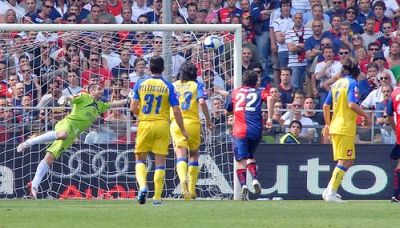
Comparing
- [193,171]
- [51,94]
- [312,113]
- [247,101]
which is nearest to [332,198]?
[247,101]

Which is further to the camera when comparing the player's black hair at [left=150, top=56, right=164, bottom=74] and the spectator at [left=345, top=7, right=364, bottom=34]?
the spectator at [left=345, top=7, right=364, bottom=34]

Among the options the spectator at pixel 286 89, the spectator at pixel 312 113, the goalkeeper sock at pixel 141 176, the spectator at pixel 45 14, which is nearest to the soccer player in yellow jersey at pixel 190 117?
the goalkeeper sock at pixel 141 176

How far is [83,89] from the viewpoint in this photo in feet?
69.2

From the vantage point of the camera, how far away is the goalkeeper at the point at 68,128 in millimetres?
19766

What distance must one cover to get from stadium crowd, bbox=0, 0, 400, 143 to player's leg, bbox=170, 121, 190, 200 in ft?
6.82

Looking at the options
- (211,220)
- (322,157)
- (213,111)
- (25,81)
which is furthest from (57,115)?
(211,220)

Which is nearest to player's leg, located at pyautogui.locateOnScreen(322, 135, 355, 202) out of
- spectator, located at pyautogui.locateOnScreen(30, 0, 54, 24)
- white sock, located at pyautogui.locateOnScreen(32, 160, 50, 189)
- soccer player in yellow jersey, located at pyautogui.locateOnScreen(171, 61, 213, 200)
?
soccer player in yellow jersey, located at pyautogui.locateOnScreen(171, 61, 213, 200)

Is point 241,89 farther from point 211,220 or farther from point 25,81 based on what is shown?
point 211,220

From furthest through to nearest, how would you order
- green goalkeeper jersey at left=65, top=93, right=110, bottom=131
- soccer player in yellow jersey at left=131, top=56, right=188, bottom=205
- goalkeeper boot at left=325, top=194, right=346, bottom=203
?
green goalkeeper jersey at left=65, top=93, right=110, bottom=131, goalkeeper boot at left=325, top=194, right=346, bottom=203, soccer player in yellow jersey at left=131, top=56, right=188, bottom=205

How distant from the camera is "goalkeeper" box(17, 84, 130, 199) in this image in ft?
64.8

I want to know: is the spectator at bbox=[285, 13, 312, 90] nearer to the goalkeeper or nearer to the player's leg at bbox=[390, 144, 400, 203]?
the goalkeeper

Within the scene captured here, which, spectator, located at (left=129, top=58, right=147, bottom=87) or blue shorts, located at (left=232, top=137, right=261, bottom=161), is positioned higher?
spectator, located at (left=129, top=58, right=147, bottom=87)

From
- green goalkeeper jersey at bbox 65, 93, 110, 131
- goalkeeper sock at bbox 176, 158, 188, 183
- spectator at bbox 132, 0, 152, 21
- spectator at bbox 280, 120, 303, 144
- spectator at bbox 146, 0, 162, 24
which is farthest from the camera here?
spectator at bbox 132, 0, 152, 21

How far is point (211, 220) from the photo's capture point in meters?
13.6
